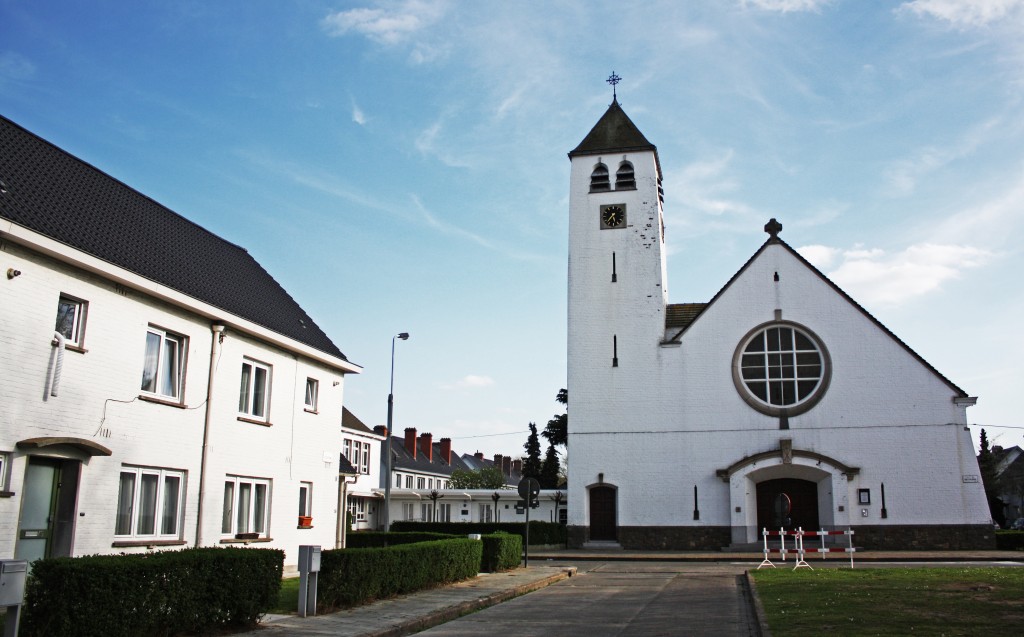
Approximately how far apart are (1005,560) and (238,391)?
21.6 metres

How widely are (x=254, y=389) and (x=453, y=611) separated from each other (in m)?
7.80

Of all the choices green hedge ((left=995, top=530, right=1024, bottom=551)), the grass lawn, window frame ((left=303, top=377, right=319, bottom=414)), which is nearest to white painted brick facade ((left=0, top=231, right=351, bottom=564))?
window frame ((left=303, top=377, right=319, bottom=414))

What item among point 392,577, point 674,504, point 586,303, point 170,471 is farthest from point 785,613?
point 586,303

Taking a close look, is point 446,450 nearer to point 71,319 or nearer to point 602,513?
point 602,513

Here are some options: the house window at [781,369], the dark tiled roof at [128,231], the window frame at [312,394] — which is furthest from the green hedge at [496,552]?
the house window at [781,369]

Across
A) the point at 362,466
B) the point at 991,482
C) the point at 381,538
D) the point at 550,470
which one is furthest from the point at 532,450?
the point at 381,538

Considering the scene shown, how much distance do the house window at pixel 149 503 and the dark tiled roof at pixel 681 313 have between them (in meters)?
23.9

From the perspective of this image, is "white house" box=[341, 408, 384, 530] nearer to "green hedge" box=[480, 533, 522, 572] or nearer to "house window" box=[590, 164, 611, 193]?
"house window" box=[590, 164, 611, 193]

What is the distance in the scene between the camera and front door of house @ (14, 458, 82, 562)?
12219 mm

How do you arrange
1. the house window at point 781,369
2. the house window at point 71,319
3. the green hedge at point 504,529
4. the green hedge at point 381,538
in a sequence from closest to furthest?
the house window at point 71,319 < the green hedge at point 381,538 < the house window at point 781,369 < the green hedge at point 504,529

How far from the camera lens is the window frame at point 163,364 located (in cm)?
1499

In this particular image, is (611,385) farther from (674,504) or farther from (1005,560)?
(1005,560)

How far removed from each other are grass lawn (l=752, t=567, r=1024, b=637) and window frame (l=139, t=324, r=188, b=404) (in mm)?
10715

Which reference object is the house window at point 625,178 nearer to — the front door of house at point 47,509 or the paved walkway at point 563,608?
the paved walkway at point 563,608
